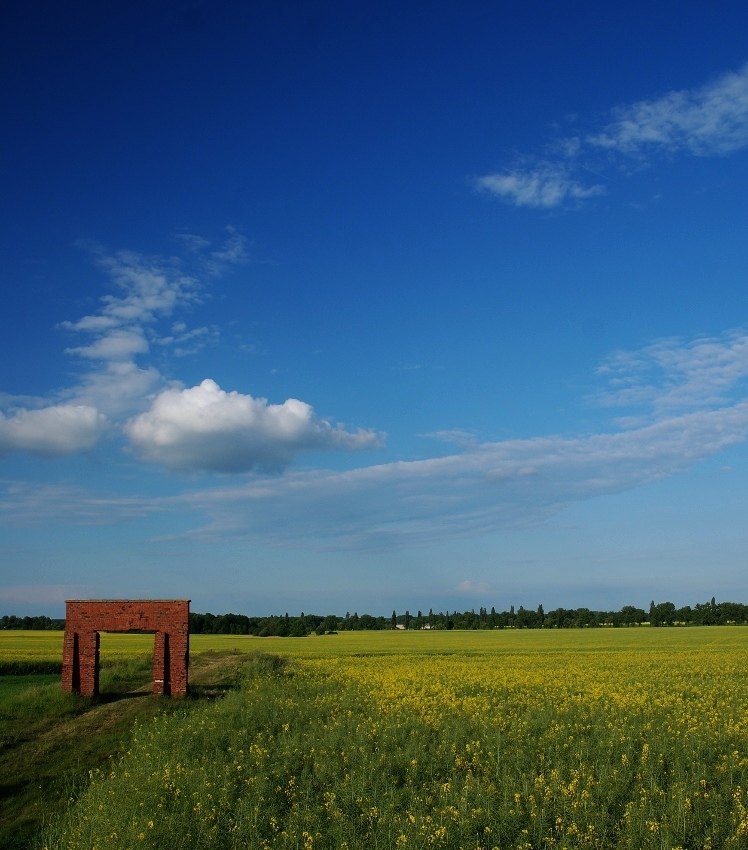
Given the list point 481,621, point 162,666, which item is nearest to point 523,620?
point 481,621

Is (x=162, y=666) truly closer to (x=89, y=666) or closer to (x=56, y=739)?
(x=89, y=666)

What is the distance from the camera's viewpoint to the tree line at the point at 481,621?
300ft

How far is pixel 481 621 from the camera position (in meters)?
125

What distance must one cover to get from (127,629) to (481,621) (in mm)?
106732

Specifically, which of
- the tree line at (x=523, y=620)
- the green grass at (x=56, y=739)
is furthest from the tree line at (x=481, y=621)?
the green grass at (x=56, y=739)

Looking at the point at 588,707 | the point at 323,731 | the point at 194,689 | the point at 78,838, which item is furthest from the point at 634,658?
the point at 78,838

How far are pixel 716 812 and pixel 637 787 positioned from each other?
4.29ft

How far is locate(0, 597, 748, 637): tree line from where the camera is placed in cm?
9131

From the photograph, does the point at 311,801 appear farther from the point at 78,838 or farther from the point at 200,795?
the point at 78,838

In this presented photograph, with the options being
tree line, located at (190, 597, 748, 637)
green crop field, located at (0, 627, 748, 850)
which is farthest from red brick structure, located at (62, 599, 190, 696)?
tree line, located at (190, 597, 748, 637)

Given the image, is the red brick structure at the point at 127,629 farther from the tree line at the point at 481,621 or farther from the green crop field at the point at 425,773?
the tree line at the point at 481,621

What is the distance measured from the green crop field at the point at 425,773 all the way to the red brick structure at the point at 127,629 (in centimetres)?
141

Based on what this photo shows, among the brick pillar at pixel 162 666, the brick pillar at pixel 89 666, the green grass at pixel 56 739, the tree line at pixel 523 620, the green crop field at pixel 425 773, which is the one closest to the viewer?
the green crop field at pixel 425 773

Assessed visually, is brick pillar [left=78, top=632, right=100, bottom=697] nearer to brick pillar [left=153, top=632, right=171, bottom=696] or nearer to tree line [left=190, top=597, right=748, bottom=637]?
brick pillar [left=153, top=632, right=171, bottom=696]
